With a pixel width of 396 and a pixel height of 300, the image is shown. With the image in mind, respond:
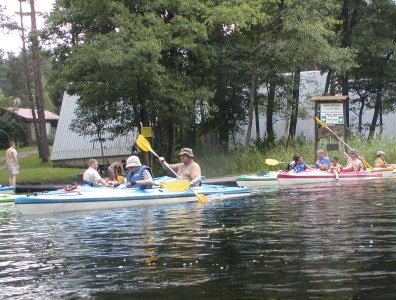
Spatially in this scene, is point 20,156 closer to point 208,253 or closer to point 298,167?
point 298,167

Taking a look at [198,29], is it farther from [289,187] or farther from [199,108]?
[289,187]

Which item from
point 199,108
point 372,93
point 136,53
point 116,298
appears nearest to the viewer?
point 116,298

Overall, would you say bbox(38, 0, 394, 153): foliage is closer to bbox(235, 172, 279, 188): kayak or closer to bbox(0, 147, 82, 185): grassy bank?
bbox(0, 147, 82, 185): grassy bank

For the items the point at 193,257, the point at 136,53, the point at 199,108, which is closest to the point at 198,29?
the point at 136,53

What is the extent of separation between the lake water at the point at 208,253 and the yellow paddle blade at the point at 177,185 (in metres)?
1.51

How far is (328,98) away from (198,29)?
549cm

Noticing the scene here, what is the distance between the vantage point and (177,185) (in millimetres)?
15758

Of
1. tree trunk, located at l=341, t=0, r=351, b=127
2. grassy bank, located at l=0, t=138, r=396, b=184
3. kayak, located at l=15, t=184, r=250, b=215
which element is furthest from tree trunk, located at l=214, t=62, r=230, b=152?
kayak, located at l=15, t=184, r=250, b=215

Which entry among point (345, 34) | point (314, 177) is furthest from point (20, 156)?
point (314, 177)

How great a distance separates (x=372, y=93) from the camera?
112ft

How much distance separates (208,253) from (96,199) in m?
6.65

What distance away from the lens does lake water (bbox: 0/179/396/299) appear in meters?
6.45

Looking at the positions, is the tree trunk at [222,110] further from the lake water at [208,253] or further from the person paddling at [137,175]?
the lake water at [208,253]

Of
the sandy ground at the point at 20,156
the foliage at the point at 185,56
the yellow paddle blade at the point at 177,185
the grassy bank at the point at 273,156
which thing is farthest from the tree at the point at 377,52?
the sandy ground at the point at 20,156
